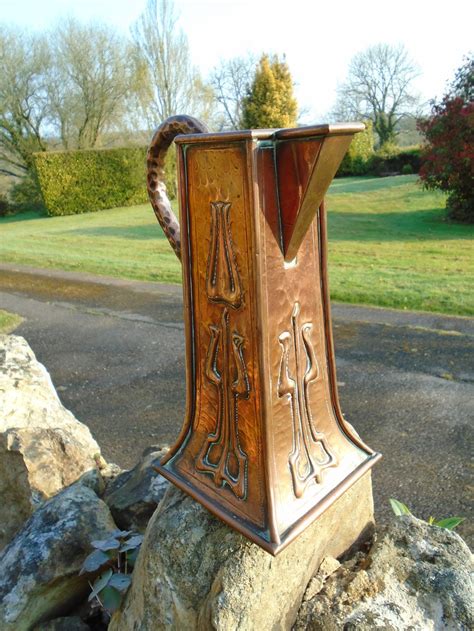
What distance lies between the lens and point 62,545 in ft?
5.74

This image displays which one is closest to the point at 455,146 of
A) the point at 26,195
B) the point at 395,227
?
the point at 395,227

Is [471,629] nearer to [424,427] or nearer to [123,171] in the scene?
[424,427]

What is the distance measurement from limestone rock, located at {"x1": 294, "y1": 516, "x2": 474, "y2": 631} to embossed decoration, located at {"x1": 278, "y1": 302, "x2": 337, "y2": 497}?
296mm

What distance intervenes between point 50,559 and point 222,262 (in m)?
1.17

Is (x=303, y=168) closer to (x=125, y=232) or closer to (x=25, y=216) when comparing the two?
(x=125, y=232)

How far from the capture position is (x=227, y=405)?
1366mm

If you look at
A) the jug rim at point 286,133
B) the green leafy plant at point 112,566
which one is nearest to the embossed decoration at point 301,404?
the jug rim at point 286,133

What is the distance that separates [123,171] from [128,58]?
621cm

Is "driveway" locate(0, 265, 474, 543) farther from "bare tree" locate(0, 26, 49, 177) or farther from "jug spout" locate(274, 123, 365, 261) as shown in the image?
"bare tree" locate(0, 26, 49, 177)

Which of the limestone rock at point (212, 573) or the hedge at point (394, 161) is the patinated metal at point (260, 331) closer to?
the limestone rock at point (212, 573)

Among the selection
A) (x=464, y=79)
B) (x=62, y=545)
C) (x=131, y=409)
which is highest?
(x=464, y=79)

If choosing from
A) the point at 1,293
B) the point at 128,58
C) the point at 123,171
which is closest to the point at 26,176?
the point at 123,171

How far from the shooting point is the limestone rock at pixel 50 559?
166cm

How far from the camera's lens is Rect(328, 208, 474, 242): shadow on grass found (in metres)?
10.8
